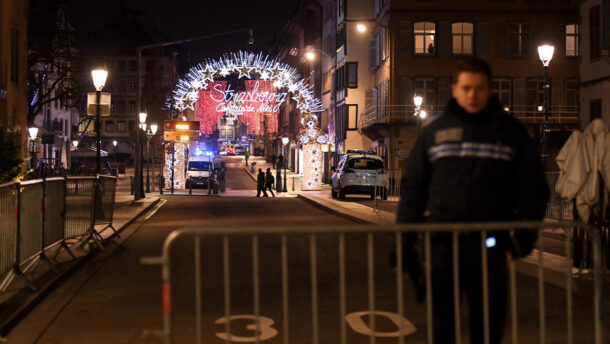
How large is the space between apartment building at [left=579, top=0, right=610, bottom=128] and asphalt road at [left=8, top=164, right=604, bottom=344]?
18.3m

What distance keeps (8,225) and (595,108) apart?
27577 mm

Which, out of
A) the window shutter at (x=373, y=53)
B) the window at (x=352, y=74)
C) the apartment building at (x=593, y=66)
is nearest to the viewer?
the apartment building at (x=593, y=66)

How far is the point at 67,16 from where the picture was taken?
5409 cm

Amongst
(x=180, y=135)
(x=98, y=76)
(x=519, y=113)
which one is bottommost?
(x=180, y=135)

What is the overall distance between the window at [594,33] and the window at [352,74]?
23391mm

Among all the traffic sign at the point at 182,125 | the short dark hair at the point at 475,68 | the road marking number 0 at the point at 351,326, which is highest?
the traffic sign at the point at 182,125

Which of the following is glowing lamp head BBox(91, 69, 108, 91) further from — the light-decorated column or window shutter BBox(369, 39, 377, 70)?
window shutter BBox(369, 39, 377, 70)

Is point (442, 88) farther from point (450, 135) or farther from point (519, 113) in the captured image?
point (450, 135)

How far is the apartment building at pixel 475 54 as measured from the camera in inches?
1823

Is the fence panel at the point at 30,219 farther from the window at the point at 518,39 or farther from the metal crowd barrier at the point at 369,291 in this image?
the window at the point at 518,39

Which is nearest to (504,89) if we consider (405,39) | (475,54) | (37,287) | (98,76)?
(475,54)

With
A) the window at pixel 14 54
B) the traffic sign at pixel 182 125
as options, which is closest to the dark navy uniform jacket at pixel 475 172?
the window at pixel 14 54

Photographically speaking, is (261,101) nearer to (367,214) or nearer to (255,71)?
(255,71)

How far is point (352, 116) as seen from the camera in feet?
179
